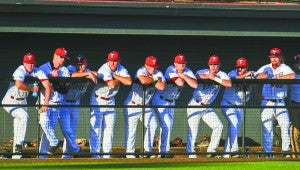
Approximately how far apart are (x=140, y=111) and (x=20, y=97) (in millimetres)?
1869

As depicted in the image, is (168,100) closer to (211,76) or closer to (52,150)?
(211,76)

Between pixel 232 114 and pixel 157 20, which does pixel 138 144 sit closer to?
pixel 232 114

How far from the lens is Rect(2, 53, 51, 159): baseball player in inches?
523

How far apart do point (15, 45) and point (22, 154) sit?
5.23 metres

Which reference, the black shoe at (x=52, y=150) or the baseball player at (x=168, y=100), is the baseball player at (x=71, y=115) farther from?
the baseball player at (x=168, y=100)

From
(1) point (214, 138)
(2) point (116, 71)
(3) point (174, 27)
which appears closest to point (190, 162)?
(1) point (214, 138)

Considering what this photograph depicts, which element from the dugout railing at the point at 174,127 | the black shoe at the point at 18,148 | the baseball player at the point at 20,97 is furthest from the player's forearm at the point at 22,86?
the black shoe at the point at 18,148

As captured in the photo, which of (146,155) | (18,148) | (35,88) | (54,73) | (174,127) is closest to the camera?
(35,88)

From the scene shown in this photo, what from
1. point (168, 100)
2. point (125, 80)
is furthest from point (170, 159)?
point (125, 80)

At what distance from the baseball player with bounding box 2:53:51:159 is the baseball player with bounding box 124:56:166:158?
1355 mm

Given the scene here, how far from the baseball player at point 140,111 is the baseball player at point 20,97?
1.35 m

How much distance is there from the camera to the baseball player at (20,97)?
13.3 m

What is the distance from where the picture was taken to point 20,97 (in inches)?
538

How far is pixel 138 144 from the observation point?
1433 cm
